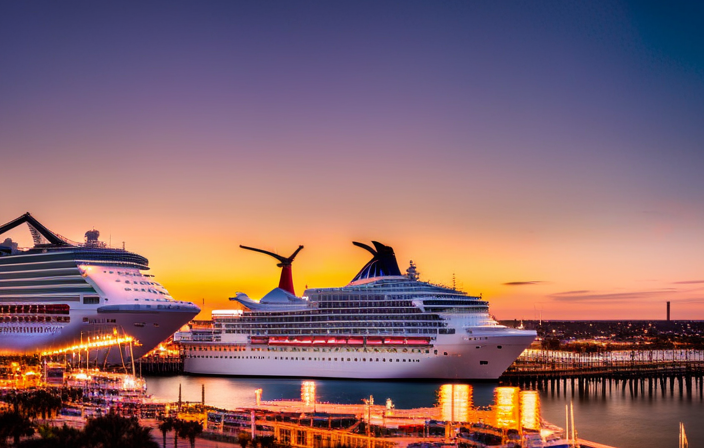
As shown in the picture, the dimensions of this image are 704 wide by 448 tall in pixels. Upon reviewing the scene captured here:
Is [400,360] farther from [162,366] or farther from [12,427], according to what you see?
[12,427]

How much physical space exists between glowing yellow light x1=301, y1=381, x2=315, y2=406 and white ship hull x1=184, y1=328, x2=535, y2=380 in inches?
133

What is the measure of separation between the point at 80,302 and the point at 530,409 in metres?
41.5

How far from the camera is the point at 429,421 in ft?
152

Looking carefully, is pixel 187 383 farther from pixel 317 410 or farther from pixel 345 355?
pixel 317 410

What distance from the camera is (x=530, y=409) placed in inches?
2461

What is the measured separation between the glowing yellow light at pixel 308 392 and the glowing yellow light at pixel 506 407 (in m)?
13.5

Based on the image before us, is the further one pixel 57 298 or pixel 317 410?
pixel 57 298

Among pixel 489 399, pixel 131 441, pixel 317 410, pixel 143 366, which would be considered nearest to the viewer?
pixel 131 441

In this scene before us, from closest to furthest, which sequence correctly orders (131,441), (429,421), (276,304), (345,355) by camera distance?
(131,441), (429,421), (345,355), (276,304)

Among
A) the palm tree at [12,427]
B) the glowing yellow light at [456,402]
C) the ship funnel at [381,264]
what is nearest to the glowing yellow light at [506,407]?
the glowing yellow light at [456,402]

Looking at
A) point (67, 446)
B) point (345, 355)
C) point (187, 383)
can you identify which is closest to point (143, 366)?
point (187, 383)

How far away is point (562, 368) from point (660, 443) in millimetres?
46469

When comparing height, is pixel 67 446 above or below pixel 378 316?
below

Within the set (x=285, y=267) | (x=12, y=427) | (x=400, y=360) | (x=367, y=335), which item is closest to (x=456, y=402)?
(x=400, y=360)
